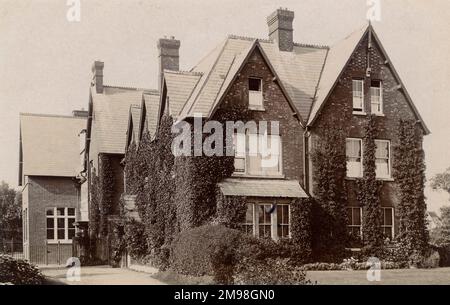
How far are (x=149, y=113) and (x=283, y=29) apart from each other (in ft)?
26.4

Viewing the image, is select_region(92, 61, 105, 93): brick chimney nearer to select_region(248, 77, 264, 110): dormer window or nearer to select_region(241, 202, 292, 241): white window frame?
select_region(248, 77, 264, 110): dormer window

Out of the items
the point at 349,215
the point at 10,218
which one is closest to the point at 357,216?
the point at 349,215

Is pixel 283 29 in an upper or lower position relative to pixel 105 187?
upper

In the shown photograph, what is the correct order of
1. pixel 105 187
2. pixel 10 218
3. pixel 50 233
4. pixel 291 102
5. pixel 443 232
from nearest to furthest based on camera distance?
pixel 291 102 → pixel 443 232 → pixel 105 187 → pixel 50 233 → pixel 10 218

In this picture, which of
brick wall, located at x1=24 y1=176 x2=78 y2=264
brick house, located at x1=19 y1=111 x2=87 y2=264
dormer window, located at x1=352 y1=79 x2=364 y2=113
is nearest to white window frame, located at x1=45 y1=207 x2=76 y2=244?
brick house, located at x1=19 y1=111 x2=87 y2=264

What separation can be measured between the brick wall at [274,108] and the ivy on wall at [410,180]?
200 inches

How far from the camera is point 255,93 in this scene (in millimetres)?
29906

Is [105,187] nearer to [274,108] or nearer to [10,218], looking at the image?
[274,108]

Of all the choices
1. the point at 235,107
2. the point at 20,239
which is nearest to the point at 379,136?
the point at 235,107

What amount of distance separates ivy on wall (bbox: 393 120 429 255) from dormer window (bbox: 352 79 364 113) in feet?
7.13

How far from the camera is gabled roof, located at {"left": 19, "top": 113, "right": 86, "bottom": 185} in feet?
119

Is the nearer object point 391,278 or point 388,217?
point 391,278

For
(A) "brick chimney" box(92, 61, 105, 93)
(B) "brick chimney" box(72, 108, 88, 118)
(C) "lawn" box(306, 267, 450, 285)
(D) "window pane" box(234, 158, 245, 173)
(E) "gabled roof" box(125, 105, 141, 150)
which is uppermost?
(A) "brick chimney" box(92, 61, 105, 93)
